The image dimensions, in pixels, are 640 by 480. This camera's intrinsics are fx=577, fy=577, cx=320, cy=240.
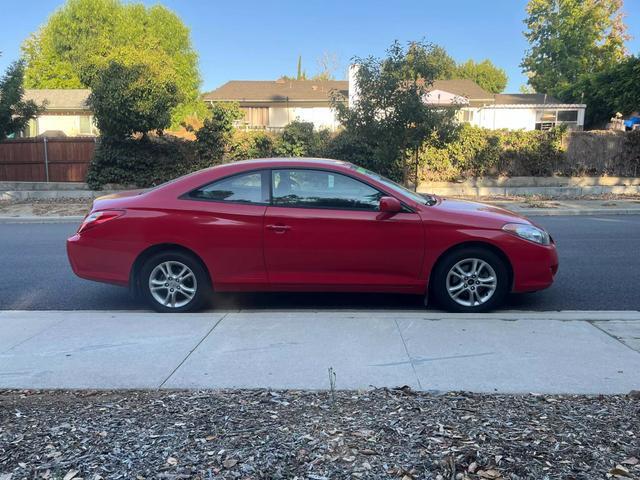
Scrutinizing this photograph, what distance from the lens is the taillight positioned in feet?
19.8

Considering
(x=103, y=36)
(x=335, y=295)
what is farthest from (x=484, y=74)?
(x=335, y=295)

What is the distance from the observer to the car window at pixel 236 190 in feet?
19.8

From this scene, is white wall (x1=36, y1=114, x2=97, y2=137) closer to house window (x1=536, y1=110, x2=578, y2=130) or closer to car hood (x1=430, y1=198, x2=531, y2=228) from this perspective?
house window (x1=536, y1=110, x2=578, y2=130)

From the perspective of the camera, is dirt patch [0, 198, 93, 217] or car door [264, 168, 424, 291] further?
dirt patch [0, 198, 93, 217]

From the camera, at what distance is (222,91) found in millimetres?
40094

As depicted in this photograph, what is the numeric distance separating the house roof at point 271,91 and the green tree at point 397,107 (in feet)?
71.1

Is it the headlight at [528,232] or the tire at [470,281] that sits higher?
the headlight at [528,232]

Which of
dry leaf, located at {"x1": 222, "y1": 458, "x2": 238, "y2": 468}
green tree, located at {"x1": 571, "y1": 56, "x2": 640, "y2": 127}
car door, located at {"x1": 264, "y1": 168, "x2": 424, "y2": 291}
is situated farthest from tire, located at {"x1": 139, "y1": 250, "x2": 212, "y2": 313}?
green tree, located at {"x1": 571, "y1": 56, "x2": 640, "y2": 127}

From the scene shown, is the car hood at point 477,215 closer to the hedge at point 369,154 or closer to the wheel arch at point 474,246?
the wheel arch at point 474,246

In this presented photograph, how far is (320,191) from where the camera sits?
601 centimetres

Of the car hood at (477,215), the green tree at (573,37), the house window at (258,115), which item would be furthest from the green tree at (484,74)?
the car hood at (477,215)

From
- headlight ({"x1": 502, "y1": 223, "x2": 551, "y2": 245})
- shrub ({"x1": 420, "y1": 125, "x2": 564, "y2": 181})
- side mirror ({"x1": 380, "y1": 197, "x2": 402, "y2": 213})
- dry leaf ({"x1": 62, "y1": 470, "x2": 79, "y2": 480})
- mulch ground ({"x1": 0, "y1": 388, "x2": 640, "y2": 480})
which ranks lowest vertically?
dry leaf ({"x1": 62, "y1": 470, "x2": 79, "y2": 480})

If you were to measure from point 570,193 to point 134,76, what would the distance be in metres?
15.0

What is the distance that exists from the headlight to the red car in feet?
0.04
